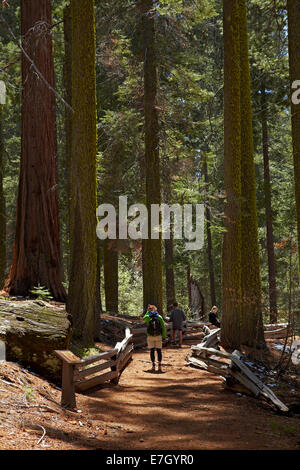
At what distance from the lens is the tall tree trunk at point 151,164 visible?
1989 centimetres

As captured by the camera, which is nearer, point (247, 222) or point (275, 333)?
point (247, 222)

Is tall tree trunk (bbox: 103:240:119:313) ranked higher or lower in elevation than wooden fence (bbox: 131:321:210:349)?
higher

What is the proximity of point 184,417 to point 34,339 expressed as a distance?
279cm

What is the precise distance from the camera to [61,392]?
8.34m

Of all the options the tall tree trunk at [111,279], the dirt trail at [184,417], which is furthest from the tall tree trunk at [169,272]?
the dirt trail at [184,417]

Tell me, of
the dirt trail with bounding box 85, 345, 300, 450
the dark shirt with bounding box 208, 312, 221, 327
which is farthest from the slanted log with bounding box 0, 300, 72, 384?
the dark shirt with bounding box 208, 312, 221, 327

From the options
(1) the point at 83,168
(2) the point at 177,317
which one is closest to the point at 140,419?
(1) the point at 83,168

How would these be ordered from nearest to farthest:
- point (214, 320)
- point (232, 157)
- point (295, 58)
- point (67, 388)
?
point (67, 388) < point (295, 58) < point (232, 157) < point (214, 320)

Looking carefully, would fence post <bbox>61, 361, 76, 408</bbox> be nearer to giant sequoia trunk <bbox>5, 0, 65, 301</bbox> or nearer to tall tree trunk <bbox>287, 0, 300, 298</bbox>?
giant sequoia trunk <bbox>5, 0, 65, 301</bbox>

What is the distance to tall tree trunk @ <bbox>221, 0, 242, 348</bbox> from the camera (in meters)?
15.2

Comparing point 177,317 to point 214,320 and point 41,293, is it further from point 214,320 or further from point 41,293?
point 41,293

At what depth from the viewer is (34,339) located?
8633 mm

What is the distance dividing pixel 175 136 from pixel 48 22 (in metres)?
7.36

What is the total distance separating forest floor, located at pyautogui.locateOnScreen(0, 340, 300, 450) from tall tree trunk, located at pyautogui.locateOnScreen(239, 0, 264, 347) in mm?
4341
